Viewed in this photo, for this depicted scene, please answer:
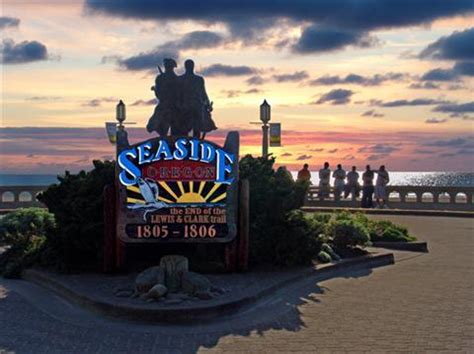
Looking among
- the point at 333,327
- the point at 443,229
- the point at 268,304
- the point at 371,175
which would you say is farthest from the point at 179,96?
the point at 371,175

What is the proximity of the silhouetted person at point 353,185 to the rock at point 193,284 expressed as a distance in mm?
22808

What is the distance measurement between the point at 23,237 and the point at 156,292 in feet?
20.1

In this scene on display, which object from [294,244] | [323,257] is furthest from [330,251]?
[294,244]

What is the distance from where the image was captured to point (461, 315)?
10289 mm

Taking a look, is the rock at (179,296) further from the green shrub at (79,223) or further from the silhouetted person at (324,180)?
the silhouetted person at (324,180)

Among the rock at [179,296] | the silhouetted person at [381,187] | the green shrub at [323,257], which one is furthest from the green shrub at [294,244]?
the silhouetted person at [381,187]

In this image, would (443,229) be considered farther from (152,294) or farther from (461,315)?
(152,294)

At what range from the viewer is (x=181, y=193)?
12.2 metres

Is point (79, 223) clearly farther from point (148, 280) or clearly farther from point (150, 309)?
point (150, 309)

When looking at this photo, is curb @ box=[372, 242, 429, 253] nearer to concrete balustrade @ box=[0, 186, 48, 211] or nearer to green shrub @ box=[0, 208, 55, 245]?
green shrub @ box=[0, 208, 55, 245]

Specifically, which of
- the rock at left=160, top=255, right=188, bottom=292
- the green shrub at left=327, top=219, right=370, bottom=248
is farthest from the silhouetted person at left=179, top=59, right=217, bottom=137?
the rock at left=160, top=255, right=188, bottom=292

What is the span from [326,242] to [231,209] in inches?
135

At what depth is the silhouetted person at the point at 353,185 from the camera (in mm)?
33000

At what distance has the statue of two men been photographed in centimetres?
1537
